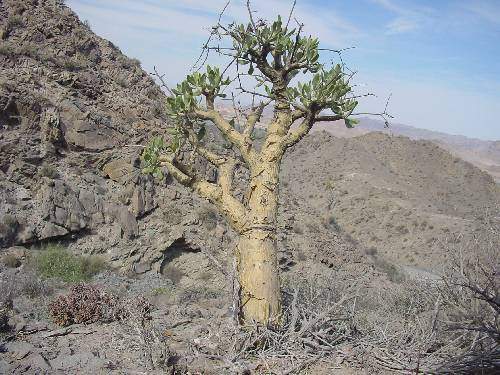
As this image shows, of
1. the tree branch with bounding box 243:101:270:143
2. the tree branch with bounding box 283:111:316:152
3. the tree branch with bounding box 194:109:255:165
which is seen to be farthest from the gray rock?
the tree branch with bounding box 283:111:316:152

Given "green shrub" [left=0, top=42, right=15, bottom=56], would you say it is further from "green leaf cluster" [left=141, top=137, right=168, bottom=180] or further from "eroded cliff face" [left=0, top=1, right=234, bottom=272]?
"green leaf cluster" [left=141, top=137, right=168, bottom=180]

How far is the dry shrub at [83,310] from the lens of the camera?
570 centimetres

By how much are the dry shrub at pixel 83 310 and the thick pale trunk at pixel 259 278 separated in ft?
7.26

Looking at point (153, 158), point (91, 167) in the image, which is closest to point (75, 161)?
point (91, 167)

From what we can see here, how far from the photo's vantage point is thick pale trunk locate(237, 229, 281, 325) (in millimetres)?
4078

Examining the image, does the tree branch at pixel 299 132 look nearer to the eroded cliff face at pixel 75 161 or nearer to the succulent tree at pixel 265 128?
the succulent tree at pixel 265 128

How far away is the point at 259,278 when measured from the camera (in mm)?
4109

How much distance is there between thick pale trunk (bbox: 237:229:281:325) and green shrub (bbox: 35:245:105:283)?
561 cm

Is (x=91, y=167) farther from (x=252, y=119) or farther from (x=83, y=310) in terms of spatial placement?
(x=252, y=119)

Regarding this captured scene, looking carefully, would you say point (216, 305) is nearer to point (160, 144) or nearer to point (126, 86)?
point (160, 144)

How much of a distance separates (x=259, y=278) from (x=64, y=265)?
20.8 ft

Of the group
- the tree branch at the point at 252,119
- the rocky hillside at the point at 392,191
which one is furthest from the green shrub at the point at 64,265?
the rocky hillside at the point at 392,191

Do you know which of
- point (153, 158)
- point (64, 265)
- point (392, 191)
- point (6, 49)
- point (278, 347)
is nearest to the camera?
point (278, 347)

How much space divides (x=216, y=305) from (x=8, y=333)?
294cm
